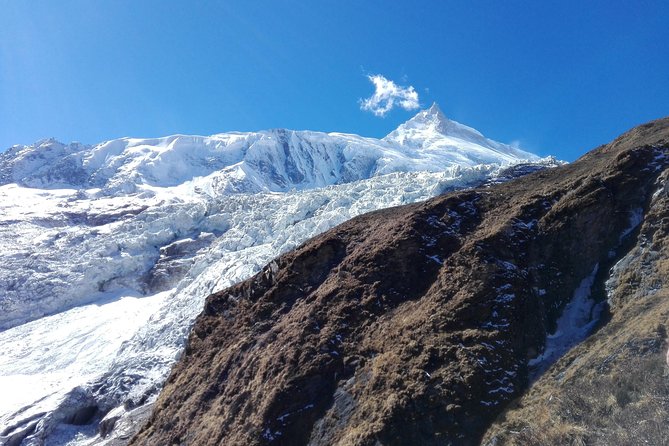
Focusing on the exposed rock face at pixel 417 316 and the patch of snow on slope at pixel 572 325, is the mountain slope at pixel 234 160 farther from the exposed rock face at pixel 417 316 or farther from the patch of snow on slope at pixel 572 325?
the patch of snow on slope at pixel 572 325

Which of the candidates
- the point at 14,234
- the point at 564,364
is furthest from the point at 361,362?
the point at 14,234

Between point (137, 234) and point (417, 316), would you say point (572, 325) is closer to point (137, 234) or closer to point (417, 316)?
point (417, 316)

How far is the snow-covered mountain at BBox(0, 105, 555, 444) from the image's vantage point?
4075 cm

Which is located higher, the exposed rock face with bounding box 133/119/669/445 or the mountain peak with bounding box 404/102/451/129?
the mountain peak with bounding box 404/102/451/129

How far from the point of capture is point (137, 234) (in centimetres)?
7388

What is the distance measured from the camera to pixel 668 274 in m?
14.6

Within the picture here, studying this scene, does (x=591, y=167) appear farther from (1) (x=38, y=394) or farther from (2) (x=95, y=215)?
(2) (x=95, y=215)

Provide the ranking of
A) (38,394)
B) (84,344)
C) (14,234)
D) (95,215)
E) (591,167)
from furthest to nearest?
1. (95,215)
2. (14,234)
3. (84,344)
4. (38,394)
5. (591,167)

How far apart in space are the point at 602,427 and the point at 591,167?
1200cm

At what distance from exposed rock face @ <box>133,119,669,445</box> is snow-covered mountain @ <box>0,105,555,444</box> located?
15.7m

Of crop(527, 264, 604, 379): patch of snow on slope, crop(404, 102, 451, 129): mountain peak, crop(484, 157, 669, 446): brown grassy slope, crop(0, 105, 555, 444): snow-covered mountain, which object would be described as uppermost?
crop(404, 102, 451, 129): mountain peak

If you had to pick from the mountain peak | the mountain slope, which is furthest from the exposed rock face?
the mountain peak

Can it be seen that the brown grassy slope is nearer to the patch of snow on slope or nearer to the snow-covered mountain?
the patch of snow on slope

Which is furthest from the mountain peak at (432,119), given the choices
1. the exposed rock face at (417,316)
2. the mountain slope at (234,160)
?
the exposed rock face at (417,316)
